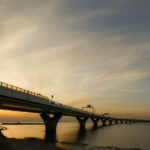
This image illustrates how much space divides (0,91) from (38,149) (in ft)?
44.1

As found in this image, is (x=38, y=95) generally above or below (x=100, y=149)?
above

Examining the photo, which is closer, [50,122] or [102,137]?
[102,137]

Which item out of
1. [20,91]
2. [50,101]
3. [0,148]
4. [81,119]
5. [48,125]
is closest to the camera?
[0,148]

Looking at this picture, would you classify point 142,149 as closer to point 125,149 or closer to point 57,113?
point 125,149

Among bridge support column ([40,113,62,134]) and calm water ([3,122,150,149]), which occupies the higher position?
bridge support column ([40,113,62,134])

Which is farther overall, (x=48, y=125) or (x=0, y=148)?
(x=48, y=125)

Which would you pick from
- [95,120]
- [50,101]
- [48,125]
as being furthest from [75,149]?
[95,120]

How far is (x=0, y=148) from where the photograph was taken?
22.2m

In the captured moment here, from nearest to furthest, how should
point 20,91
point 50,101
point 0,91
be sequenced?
point 0,91, point 20,91, point 50,101

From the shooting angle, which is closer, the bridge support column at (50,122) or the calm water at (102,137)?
the calm water at (102,137)

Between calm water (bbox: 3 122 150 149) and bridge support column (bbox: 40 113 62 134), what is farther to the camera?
bridge support column (bbox: 40 113 62 134)

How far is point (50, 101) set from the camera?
191 ft

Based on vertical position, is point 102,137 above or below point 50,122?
below

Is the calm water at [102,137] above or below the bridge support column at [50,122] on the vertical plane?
below
